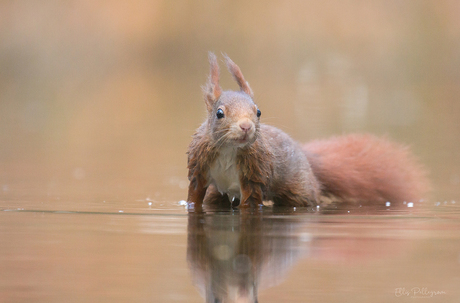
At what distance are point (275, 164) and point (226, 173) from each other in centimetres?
49

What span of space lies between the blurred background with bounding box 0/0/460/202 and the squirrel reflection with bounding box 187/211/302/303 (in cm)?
337

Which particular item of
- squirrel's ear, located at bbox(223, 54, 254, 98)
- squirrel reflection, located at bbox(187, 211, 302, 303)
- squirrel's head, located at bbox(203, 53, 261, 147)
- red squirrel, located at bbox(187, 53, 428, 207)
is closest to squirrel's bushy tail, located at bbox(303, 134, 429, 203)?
red squirrel, located at bbox(187, 53, 428, 207)

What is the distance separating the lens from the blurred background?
33.9 ft

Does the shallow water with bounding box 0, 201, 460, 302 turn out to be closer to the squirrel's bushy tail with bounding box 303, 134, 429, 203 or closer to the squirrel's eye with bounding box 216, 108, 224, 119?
the squirrel's eye with bounding box 216, 108, 224, 119

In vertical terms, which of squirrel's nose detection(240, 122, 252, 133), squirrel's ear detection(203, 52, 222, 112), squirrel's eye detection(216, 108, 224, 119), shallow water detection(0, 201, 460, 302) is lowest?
shallow water detection(0, 201, 460, 302)

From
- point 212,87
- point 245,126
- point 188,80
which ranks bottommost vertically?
point 245,126

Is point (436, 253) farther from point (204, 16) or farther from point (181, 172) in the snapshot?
point (204, 16)

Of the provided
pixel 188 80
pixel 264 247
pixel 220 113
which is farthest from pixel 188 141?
pixel 188 80

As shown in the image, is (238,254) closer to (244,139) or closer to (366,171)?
(244,139)

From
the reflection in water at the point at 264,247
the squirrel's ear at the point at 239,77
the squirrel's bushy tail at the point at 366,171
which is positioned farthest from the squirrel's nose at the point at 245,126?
the squirrel's bushy tail at the point at 366,171

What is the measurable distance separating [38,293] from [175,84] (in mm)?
21533

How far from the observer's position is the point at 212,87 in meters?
5.82

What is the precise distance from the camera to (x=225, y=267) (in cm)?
305

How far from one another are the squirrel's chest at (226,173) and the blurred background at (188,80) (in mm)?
1977
